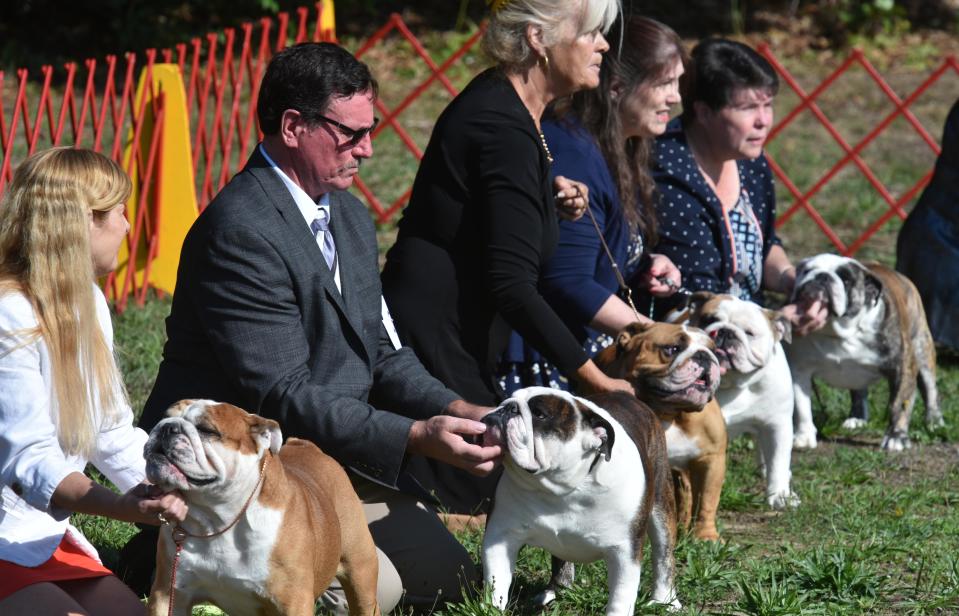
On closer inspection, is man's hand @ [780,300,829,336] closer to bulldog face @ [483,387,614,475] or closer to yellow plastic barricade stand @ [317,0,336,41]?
bulldog face @ [483,387,614,475]

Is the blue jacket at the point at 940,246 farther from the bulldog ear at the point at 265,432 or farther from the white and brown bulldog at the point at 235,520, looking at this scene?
the bulldog ear at the point at 265,432

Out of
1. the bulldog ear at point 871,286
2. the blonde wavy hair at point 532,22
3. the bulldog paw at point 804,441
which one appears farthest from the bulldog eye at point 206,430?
the bulldog ear at point 871,286

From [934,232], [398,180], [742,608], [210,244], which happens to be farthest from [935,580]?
[398,180]

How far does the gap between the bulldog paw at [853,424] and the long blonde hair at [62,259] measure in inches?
168

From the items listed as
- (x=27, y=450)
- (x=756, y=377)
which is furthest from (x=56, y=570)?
(x=756, y=377)

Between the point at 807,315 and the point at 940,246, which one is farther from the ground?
the point at 807,315

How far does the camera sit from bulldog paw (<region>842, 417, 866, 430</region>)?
6641mm

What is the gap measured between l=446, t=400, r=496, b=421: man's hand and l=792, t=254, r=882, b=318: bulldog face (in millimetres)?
2584

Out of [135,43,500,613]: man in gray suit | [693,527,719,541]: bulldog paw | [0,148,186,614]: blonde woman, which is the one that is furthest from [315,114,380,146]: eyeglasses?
[693,527,719,541]: bulldog paw

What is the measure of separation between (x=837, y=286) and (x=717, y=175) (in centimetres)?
77

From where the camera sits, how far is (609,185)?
5410 millimetres

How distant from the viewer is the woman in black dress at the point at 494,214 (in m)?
4.50

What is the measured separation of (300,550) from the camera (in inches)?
128

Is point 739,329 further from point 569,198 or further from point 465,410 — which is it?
point 465,410
